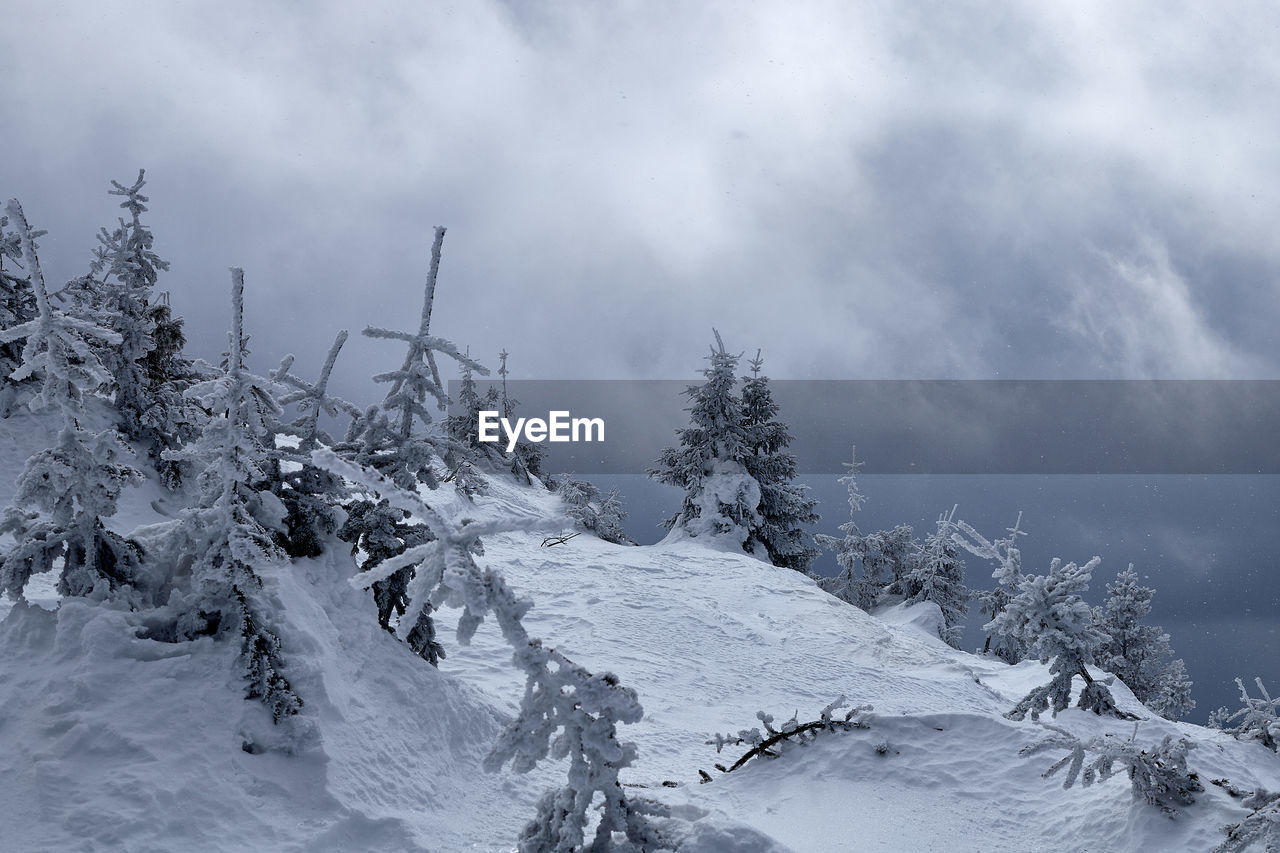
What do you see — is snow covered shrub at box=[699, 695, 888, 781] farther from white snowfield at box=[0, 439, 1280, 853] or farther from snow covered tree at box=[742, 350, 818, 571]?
snow covered tree at box=[742, 350, 818, 571]

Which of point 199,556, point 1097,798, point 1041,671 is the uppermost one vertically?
point 199,556

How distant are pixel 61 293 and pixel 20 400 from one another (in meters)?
4.01

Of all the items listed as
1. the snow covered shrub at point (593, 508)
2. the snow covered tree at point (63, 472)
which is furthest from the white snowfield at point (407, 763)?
the snow covered shrub at point (593, 508)

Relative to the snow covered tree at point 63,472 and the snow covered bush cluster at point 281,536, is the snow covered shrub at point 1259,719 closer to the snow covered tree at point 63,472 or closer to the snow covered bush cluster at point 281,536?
the snow covered bush cluster at point 281,536

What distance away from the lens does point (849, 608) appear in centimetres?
2067

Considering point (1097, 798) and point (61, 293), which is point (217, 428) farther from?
point (61, 293)

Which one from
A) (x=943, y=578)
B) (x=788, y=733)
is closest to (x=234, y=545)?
(x=788, y=733)

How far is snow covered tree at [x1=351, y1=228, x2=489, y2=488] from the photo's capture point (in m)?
9.96

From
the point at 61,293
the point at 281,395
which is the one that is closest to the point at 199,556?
the point at 281,395

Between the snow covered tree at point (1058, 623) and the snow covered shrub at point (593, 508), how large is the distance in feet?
56.6

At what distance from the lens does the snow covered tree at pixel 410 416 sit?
392 inches

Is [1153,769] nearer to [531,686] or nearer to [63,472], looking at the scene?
[531,686]

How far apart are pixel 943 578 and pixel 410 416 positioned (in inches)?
1122

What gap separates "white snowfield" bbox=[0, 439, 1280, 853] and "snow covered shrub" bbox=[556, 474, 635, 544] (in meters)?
14.1
